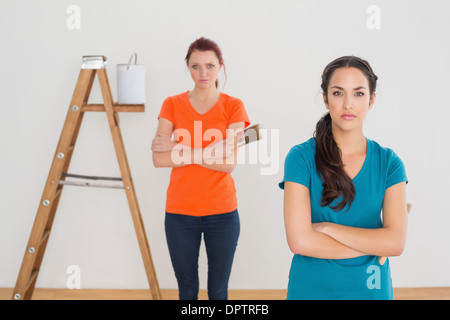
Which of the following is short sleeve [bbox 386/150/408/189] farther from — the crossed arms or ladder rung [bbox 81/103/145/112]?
ladder rung [bbox 81/103/145/112]

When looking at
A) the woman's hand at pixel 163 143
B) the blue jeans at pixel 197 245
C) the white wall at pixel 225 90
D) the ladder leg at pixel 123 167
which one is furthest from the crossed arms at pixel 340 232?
A: the white wall at pixel 225 90

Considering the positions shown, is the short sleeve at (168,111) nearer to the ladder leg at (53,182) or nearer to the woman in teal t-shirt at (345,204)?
the ladder leg at (53,182)

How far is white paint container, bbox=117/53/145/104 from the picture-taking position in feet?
8.12

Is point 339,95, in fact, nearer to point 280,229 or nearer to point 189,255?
point 189,255

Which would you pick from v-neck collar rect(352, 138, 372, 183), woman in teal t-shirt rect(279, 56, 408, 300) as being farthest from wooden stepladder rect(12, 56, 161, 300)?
v-neck collar rect(352, 138, 372, 183)

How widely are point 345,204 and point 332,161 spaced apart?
0.13 meters

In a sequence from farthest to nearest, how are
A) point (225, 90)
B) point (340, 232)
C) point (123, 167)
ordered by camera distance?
point (225, 90) → point (123, 167) → point (340, 232)

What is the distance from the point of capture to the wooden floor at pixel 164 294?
2756mm

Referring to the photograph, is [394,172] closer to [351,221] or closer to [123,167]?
[351,221]

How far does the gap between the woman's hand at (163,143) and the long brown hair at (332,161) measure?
816mm

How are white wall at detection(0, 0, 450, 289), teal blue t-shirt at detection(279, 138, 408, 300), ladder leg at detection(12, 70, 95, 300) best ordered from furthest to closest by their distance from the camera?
white wall at detection(0, 0, 450, 289)
ladder leg at detection(12, 70, 95, 300)
teal blue t-shirt at detection(279, 138, 408, 300)

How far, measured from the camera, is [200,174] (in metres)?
1.96

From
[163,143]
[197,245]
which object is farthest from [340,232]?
[163,143]
